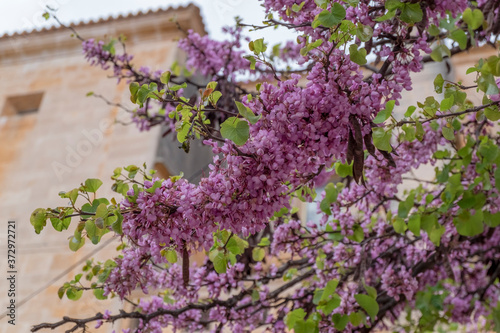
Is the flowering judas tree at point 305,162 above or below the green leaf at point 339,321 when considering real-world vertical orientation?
above

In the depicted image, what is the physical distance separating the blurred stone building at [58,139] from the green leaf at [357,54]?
3.67 metres

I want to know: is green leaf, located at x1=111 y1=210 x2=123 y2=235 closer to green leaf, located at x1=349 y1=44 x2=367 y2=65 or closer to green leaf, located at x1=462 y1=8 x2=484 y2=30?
green leaf, located at x1=349 y1=44 x2=367 y2=65

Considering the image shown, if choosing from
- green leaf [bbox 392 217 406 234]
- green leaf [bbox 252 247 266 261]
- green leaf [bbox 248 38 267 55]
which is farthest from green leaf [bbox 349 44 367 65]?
green leaf [bbox 252 247 266 261]

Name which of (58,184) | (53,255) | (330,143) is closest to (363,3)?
(330,143)

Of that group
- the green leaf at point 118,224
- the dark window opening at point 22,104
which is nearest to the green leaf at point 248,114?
the green leaf at point 118,224

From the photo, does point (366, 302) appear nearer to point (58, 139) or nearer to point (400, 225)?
point (400, 225)

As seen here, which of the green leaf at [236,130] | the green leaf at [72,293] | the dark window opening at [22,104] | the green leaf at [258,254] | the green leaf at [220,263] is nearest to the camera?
the green leaf at [236,130]

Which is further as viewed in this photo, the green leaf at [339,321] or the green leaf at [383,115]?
the green leaf at [339,321]

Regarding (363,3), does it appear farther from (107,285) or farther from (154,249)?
(107,285)

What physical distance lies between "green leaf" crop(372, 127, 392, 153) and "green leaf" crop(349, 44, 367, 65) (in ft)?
0.77

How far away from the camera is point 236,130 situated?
1642 millimetres

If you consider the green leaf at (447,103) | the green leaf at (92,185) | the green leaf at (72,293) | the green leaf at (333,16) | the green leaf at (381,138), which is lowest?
the green leaf at (381,138)

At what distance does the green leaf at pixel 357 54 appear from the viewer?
1.70 m

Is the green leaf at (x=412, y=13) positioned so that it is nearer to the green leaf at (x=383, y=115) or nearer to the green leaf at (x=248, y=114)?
the green leaf at (x=383, y=115)
